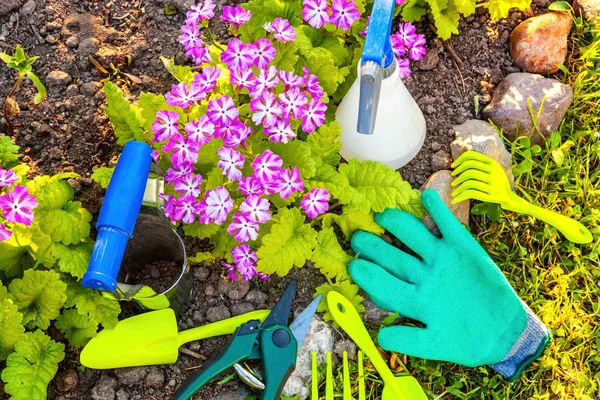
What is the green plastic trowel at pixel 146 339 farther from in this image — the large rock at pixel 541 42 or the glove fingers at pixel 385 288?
the large rock at pixel 541 42

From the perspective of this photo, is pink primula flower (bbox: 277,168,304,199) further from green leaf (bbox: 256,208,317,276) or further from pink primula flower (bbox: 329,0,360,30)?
pink primula flower (bbox: 329,0,360,30)

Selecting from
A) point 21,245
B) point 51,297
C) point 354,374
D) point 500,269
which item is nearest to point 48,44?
point 21,245

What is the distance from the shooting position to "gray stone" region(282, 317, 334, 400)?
1.85 metres

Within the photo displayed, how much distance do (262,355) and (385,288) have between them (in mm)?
395

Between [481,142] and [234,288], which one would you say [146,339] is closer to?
[234,288]

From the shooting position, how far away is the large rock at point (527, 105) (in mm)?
2049

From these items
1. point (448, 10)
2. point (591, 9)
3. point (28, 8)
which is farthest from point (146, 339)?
point (591, 9)

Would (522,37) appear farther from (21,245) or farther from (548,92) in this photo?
(21,245)

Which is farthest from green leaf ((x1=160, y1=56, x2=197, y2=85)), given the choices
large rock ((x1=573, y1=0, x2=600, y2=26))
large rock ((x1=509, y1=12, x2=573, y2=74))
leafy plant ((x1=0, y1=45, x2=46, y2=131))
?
large rock ((x1=573, y1=0, x2=600, y2=26))

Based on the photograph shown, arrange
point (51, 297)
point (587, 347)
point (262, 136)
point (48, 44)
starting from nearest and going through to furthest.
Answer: point (51, 297) → point (262, 136) → point (587, 347) → point (48, 44)

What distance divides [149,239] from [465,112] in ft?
3.14

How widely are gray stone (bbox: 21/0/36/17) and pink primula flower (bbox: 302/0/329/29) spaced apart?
86 centimetres

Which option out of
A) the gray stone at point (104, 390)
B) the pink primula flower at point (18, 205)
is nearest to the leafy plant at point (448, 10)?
the pink primula flower at point (18, 205)

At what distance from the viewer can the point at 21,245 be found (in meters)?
1.71
